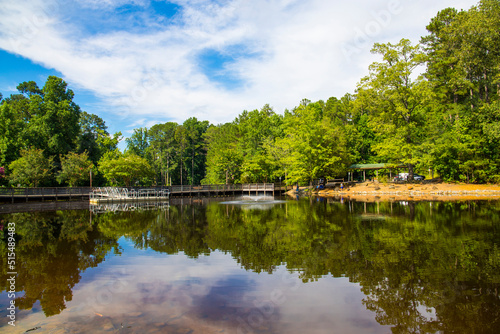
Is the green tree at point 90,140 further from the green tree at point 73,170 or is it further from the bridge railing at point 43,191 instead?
the bridge railing at point 43,191

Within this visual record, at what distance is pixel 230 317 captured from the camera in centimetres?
609

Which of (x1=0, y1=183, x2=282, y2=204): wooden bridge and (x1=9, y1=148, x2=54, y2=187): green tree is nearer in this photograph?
(x1=0, y1=183, x2=282, y2=204): wooden bridge

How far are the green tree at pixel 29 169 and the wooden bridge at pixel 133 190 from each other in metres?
3.52

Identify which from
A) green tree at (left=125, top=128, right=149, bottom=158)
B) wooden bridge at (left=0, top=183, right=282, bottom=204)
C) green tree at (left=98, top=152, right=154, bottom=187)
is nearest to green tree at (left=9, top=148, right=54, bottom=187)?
wooden bridge at (left=0, top=183, right=282, bottom=204)

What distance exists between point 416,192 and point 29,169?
51.4 meters

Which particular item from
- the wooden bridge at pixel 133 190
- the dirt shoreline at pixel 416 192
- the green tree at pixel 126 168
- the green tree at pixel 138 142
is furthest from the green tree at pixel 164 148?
the dirt shoreline at pixel 416 192

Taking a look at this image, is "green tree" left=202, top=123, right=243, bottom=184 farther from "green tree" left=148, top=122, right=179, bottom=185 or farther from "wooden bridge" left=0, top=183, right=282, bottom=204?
"green tree" left=148, top=122, right=179, bottom=185

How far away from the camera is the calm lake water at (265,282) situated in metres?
5.89

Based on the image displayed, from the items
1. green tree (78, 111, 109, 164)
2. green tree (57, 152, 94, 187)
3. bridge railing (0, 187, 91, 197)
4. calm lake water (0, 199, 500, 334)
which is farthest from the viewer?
green tree (78, 111, 109, 164)

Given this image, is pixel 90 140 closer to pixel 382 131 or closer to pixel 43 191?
pixel 43 191

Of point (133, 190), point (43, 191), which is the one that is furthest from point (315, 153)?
point (43, 191)

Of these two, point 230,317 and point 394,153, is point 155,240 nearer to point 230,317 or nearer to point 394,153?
point 230,317

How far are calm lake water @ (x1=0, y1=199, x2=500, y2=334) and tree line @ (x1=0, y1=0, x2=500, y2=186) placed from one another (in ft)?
97.8

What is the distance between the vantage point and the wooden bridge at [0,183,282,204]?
128 feet
